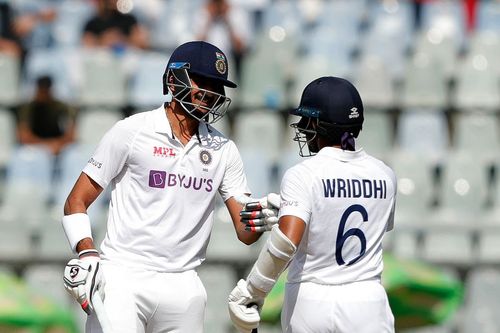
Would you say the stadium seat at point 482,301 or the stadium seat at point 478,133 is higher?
the stadium seat at point 478,133

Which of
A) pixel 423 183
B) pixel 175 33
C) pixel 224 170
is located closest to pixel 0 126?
pixel 175 33

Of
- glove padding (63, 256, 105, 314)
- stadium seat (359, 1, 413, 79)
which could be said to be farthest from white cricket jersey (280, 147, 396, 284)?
stadium seat (359, 1, 413, 79)

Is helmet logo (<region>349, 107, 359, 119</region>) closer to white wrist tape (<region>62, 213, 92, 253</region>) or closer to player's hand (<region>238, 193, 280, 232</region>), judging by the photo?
player's hand (<region>238, 193, 280, 232</region>)

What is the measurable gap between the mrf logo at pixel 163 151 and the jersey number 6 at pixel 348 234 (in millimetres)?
871

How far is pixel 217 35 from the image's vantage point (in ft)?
38.9

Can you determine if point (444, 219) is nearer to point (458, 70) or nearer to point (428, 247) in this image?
point (428, 247)

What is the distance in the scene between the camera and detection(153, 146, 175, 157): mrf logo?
17.8 ft

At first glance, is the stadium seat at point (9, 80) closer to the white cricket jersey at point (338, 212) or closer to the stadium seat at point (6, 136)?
the stadium seat at point (6, 136)

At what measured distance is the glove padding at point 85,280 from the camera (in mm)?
5086

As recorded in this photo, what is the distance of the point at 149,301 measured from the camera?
5.32 metres

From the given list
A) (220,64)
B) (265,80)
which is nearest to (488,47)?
(265,80)

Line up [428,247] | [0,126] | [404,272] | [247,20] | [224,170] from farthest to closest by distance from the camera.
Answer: [247,20] < [0,126] < [428,247] < [404,272] < [224,170]

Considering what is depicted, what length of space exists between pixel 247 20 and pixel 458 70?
226 centimetres

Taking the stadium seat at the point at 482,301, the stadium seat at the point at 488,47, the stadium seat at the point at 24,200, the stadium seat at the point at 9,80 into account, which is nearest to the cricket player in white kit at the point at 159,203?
the stadium seat at the point at 482,301
